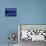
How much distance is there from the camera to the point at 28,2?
3.00 m

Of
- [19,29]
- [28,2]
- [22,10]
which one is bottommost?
[19,29]

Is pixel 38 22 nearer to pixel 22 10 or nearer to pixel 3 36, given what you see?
pixel 22 10

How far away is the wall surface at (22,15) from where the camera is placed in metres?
2.96

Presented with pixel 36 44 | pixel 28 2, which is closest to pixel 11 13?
pixel 28 2

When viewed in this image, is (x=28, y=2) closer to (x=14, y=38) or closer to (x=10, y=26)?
(x=10, y=26)

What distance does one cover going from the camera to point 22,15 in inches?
118

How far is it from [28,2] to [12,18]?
58cm

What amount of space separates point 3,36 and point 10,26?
311 mm

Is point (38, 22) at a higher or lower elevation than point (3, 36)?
higher

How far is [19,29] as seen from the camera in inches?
114

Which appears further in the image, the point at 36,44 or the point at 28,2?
the point at 28,2

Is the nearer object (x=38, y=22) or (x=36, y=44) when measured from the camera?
(x=36, y=44)

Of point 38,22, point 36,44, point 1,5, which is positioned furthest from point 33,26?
point 1,5

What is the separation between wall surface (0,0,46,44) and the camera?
2.96m
